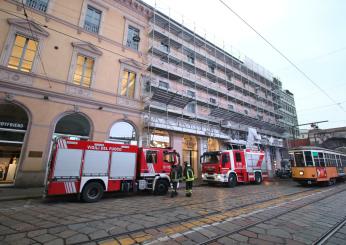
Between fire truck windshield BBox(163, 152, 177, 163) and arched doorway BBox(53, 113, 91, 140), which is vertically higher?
arched doorway BBox(53, 113, 91, 140)

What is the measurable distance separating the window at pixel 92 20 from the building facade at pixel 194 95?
4.81m

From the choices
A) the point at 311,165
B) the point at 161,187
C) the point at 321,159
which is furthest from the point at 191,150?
the point at 321,159

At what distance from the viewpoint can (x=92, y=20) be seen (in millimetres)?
15250

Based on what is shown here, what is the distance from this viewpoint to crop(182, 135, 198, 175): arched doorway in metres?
19.0

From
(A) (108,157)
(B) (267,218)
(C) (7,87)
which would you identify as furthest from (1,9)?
(B) (267,218)

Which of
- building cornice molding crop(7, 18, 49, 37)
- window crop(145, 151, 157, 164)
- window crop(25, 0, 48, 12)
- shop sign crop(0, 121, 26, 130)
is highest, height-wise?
window crop(25, 0, 48, 12)

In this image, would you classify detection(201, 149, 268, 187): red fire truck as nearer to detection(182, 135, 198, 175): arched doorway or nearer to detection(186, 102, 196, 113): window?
detection(182, 135, 198, 175): arched doorway

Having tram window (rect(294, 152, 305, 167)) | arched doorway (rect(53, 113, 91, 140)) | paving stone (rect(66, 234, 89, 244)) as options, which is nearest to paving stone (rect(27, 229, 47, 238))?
paving stone (rect(66, 234, 89, 244))

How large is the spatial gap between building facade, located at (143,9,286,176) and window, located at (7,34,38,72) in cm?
829

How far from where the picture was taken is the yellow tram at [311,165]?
1465 cm

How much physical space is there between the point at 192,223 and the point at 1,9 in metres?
15.7

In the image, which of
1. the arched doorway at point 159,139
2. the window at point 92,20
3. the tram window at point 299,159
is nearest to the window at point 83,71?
the window at point 92,20

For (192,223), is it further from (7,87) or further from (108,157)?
(7,87)

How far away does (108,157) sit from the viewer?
31.0 ft
